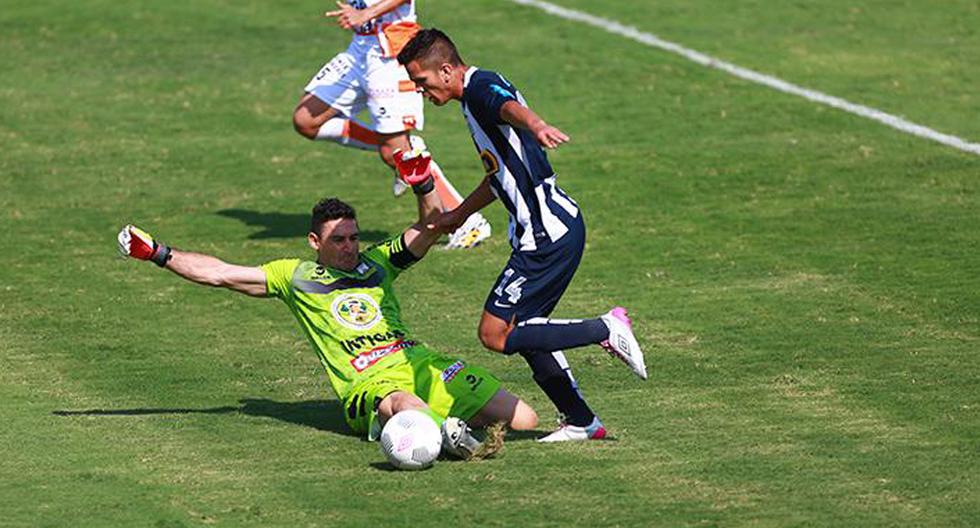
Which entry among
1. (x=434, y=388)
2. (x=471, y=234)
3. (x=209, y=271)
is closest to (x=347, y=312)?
(x=434, y=388)

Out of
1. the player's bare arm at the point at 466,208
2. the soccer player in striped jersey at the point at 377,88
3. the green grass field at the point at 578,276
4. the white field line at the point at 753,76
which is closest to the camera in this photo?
the green grass field at the point at 578,276

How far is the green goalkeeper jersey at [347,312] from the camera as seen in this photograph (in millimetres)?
10867

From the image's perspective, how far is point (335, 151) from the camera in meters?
19.6

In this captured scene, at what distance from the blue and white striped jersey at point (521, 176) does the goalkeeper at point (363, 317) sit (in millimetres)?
595

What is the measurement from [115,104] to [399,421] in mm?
12306

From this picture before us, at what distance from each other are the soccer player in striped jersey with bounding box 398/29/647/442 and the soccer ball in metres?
Answer: 0.80

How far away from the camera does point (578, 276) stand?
1505cm

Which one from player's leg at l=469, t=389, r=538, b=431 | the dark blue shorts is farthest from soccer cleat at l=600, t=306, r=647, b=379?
player's leg at l=469, t=389, r=538, b=431

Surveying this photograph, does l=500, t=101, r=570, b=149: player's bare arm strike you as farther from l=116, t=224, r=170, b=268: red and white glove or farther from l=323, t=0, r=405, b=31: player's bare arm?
l=323, t=0, r=405, b=31: player's bare arm

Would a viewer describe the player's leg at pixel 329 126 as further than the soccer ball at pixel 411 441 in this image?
Yes

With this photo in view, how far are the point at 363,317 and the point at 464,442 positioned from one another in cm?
126

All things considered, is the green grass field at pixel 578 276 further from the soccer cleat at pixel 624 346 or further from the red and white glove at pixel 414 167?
the red and white glove at pixel 414 167

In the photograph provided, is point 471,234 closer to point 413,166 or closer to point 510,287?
point 413,166

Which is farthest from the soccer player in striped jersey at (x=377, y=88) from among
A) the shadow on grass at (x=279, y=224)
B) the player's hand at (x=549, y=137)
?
the player's hand at (x=549, y=137)
